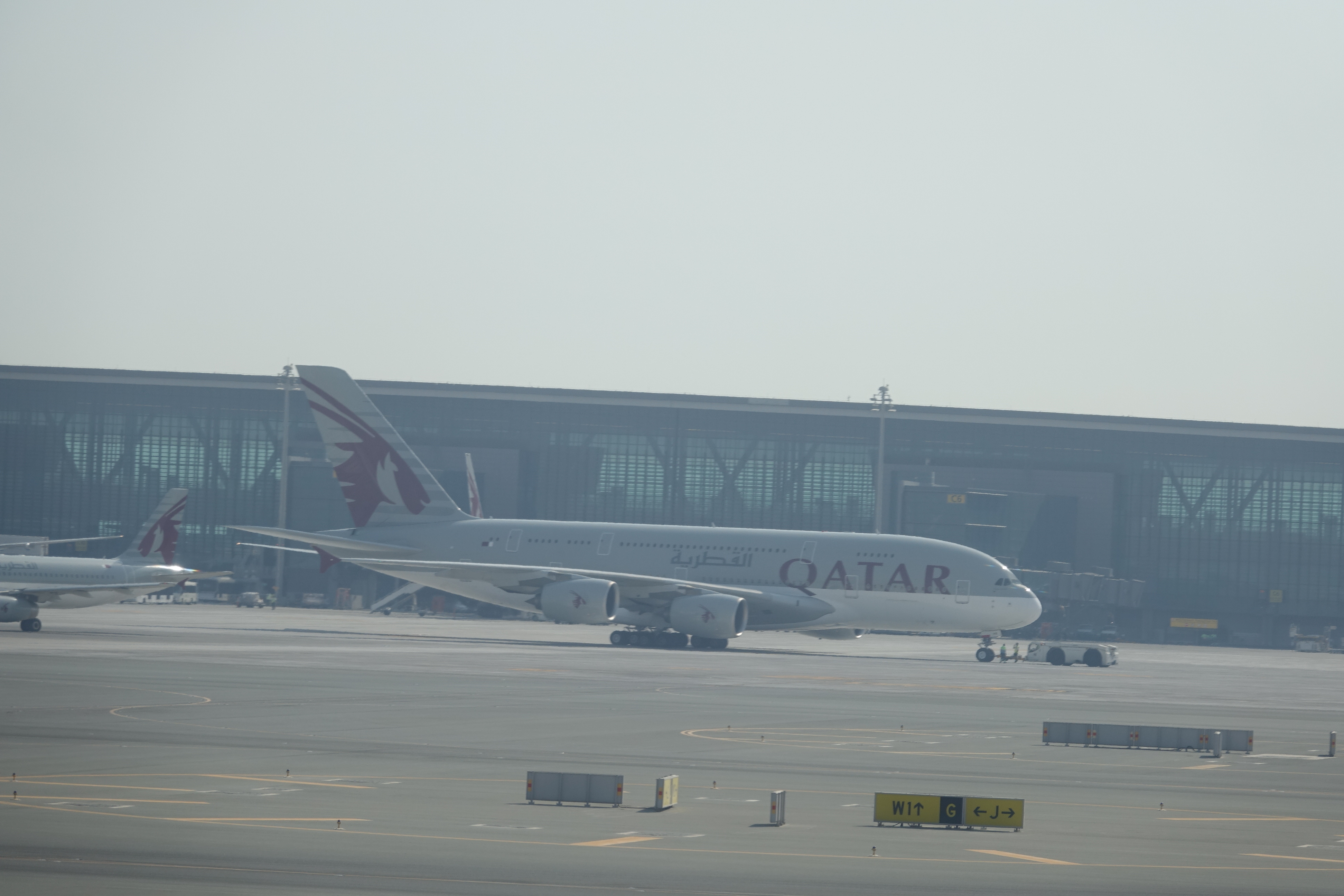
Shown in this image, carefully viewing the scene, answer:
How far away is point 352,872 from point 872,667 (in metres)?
41.2

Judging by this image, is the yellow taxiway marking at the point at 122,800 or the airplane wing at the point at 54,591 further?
the airplane wing at the point at 54,591

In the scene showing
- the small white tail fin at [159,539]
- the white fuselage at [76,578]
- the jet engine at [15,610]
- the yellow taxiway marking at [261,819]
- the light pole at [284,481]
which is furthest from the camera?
the light pole at [284,481]

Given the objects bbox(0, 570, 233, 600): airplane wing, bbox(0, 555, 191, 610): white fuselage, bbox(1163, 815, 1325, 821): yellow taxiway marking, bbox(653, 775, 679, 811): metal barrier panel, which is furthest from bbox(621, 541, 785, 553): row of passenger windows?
bbox(653, 775, 679, 811): metal barrier panel

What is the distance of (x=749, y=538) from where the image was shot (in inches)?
2692

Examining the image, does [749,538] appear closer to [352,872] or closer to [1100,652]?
[1100,652]

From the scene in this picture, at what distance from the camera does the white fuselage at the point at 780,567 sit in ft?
211

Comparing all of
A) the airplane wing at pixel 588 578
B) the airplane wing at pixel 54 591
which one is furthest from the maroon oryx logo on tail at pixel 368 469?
the airplane wing at pixel 54 591

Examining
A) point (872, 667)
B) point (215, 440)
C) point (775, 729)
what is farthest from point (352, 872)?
point (215, 440)

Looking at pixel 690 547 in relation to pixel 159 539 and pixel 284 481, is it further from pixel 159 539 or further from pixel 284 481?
pixel 284 481

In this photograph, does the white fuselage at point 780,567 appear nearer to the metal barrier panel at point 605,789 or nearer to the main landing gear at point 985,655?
the main landing gear at point 985,655

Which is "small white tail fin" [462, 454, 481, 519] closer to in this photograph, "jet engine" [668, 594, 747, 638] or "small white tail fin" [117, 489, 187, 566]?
"small white tail fin" [117, 489, 187, 566]

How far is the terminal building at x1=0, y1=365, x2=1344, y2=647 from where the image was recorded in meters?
134

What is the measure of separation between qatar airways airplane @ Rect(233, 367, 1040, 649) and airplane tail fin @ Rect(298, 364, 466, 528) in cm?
6

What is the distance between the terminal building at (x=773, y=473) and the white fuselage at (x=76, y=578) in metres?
63.7
